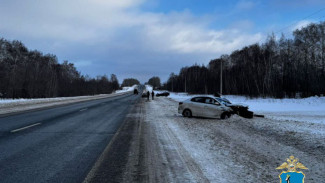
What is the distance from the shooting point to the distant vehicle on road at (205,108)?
A: 16.1 meters

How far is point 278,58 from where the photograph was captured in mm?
56469

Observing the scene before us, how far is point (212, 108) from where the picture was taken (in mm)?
16250

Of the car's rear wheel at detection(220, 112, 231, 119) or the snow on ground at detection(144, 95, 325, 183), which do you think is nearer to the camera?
the snow on ground at detection(144, 95, 325, 183)

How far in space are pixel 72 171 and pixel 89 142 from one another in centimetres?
300

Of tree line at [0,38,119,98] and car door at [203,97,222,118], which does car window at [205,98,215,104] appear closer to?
car door at [203,97,222,118]

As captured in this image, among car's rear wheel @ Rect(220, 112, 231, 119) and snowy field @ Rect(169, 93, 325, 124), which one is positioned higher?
car's rear wheel @ Rect(220, 112, 231, 119)

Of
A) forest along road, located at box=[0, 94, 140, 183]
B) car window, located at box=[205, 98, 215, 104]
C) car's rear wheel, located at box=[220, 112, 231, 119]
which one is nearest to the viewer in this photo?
forest along road, located at box=[0, 94, 140, 183]

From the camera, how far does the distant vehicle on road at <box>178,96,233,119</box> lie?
1611 centimetres

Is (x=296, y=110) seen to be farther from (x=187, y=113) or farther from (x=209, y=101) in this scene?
(x=187, y=113)

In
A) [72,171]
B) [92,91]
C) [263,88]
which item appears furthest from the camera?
[92,91]

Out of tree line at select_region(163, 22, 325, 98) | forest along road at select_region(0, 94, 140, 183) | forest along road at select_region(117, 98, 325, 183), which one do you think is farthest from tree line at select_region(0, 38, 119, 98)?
forest along road at select_region(117, 98, 325, 183)

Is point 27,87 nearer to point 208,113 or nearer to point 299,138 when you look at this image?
point 208,113

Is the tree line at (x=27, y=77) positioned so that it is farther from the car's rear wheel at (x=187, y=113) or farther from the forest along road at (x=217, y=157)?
the forest along road at (x=217, y=157)

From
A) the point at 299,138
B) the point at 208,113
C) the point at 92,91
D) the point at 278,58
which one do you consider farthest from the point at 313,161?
the point at 92,91
